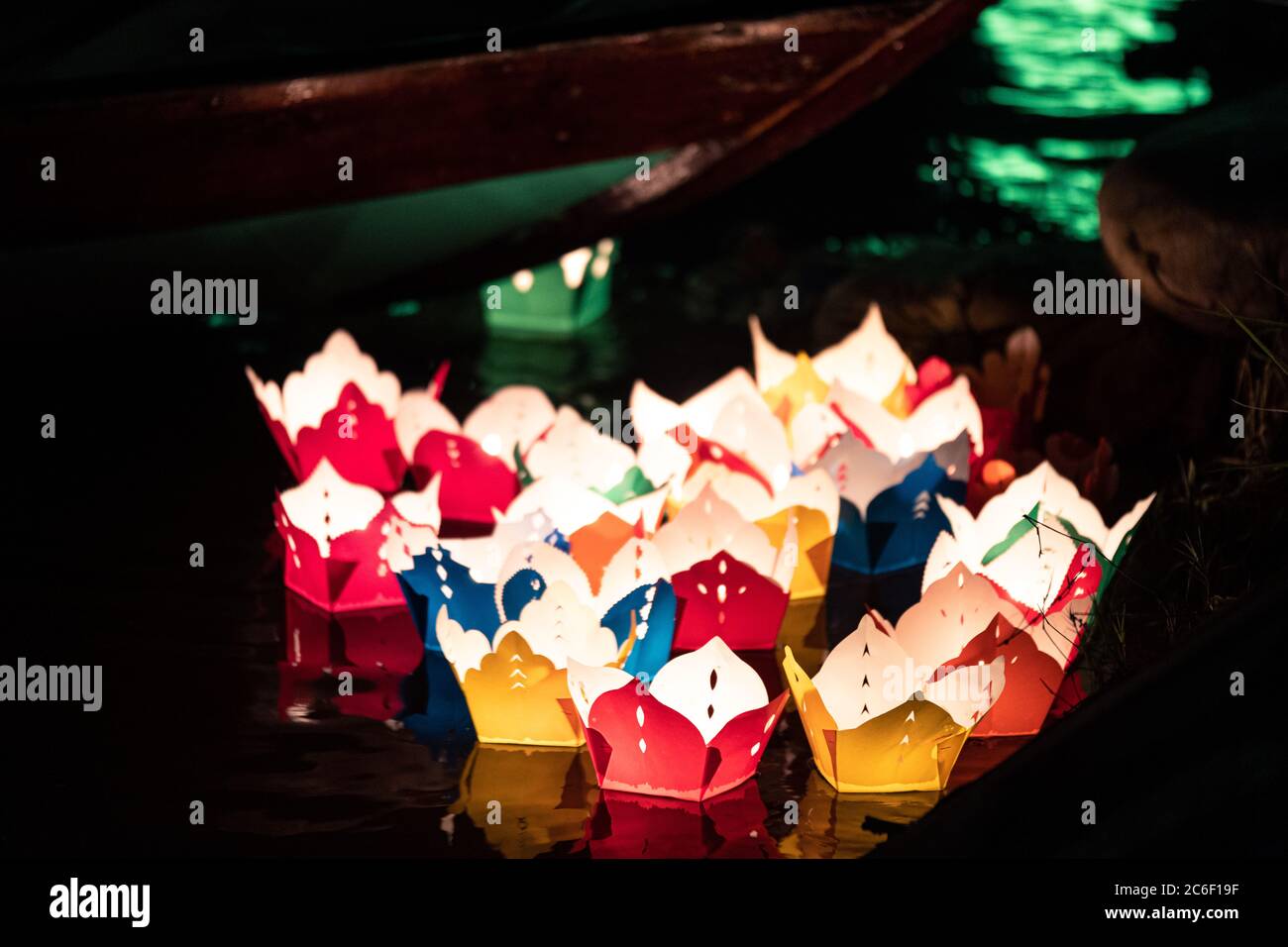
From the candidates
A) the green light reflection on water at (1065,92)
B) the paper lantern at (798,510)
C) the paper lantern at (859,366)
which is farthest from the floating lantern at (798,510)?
the green light reflection on water at (1065,92)

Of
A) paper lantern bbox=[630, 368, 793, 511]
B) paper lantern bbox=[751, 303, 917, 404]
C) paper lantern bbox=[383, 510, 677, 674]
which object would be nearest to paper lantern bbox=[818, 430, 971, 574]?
paper lantern bbox=[630, 368, 793, 511]

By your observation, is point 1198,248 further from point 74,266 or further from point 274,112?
point 74,266

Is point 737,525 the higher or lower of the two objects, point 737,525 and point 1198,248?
the lower

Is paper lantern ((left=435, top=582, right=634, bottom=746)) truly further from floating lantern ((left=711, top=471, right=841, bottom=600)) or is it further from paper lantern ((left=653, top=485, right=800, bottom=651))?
floating lantern ((left=711, top=471, right=841, bottom=600))

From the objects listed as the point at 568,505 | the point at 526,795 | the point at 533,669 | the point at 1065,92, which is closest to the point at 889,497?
the point at 568,505

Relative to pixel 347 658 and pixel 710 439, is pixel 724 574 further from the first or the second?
pixel 347 658

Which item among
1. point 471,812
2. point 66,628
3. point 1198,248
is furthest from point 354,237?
point 471,812
